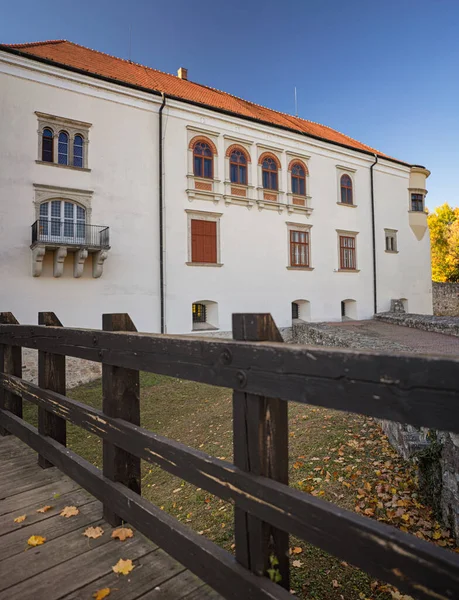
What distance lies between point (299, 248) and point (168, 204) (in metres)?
7.13

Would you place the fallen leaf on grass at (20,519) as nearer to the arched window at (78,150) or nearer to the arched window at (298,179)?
the arched window at (78,150)

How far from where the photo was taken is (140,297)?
49.1 feet

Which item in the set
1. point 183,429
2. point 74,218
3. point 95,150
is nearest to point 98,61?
point 95,150

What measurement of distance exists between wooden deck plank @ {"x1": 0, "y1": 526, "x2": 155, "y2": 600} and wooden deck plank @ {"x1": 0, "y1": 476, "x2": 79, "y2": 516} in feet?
2.62

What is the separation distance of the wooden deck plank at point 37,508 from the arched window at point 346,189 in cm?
2085

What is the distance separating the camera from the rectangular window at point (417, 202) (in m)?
24.5

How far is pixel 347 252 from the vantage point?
69.5 feet

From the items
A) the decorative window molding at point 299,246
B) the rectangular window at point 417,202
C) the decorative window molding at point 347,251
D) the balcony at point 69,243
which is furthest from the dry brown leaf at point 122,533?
the rectangular window at point 417,202

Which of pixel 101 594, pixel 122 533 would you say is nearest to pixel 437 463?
pixel 122 533

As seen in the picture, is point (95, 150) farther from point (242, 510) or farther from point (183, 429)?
point (242, 510)

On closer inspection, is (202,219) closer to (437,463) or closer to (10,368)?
(10,368)

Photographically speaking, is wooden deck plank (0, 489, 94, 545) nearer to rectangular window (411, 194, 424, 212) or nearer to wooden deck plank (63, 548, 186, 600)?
wooden deck plank (63, 548, 186, 600)

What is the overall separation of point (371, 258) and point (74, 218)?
15.9 metres

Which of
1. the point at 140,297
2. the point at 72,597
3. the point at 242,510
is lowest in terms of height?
the point at 72,597
